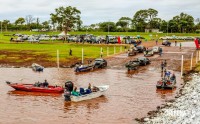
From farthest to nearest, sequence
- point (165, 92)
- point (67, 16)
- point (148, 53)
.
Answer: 1. point (67, 16)
2. point (148, 53)
3. point (165, 92)

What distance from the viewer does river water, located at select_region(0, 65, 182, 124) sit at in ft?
104

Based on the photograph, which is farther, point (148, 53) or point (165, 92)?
point (148, 53)

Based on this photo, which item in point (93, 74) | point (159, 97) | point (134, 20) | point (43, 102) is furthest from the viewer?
point (134, 20)

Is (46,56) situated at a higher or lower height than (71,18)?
lower

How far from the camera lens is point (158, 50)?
78.5 m

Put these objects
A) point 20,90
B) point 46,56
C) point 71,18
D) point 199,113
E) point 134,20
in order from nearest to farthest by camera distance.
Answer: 1. point 199,113
2. point 20,90
3. point 46,56
4. point 71,18
5. point 134,20

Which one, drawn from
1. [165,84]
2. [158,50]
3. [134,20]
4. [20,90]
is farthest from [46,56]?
[134,20]

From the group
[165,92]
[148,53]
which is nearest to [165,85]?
[165,92]

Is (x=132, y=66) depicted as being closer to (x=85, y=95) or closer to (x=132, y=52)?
(x=132, y=52)

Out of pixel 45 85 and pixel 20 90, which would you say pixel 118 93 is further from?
pixel 20 90

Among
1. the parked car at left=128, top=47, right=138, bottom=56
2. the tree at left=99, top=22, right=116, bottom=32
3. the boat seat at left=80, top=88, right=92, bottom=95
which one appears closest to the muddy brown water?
the boat seat at left=80, top=88, right=92, bottom=95

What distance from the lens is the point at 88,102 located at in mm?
37750

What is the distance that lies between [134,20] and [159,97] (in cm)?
15089

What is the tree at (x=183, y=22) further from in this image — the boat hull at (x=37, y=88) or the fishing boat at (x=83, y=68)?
the boat hull at (x=37, y=88)
